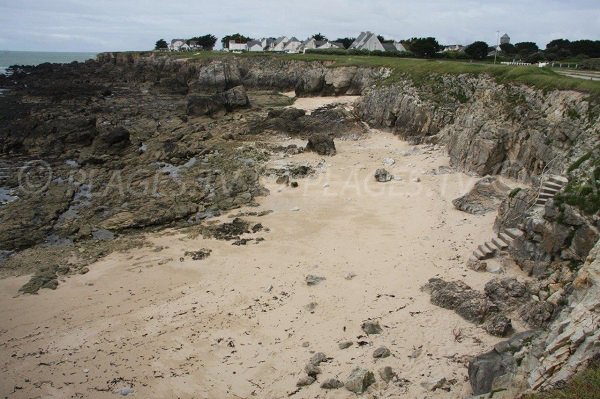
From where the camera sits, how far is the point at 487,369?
9328 mm

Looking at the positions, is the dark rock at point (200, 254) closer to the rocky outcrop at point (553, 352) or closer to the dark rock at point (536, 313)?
the rocky outcrop at point (553, 352)

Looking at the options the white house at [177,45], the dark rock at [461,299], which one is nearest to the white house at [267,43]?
the white house at [177,45]

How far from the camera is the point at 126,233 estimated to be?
2000cm

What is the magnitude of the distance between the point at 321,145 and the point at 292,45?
77.1 metres

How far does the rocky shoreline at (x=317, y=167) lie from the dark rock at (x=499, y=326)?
0.03m

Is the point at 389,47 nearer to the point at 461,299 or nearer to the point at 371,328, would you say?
the point at 461,299

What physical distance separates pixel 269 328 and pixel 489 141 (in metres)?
16.9

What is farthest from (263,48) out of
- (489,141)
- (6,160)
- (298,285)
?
(298,285)

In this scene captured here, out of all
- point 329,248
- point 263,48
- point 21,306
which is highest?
point 263,48

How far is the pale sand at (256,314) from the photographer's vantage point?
1088 cm

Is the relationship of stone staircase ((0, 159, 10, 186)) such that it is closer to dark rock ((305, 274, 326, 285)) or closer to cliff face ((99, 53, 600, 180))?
dark rock ((305, 274, 326, 285))

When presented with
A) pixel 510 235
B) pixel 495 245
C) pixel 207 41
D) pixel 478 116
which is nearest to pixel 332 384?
pixel 495 245

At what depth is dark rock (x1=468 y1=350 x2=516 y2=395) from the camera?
9102mm

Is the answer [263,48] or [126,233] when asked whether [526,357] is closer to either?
→ [126,233]
